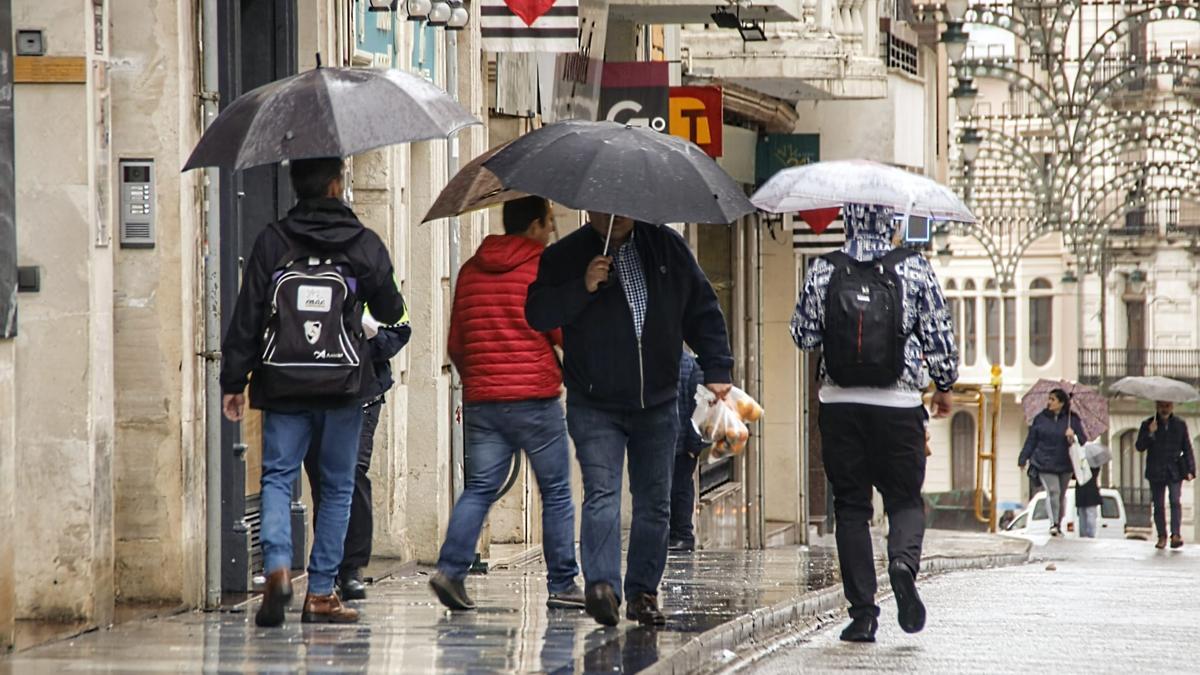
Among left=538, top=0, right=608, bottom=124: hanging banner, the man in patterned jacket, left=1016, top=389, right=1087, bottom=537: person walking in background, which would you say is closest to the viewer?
the man in patterned jacket

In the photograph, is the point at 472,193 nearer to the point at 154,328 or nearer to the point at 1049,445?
the point at 154,328

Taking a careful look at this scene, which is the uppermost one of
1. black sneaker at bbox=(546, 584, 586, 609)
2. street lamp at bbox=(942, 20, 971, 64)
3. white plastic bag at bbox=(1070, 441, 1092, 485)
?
street lamp at bbox=(942, 20, 971, 64)

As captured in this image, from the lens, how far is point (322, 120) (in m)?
9.24

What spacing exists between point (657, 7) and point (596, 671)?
38.5 feet

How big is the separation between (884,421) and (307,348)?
2.62m

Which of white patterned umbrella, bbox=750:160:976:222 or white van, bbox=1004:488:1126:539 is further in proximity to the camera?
white van, bbox=1004:488:1126:539

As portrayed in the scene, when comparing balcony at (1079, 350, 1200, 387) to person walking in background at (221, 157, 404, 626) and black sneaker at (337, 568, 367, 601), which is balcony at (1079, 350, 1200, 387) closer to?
black sneaker at (337, 568, 367, 601)

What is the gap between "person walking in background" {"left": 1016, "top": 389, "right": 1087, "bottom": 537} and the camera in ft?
99.0

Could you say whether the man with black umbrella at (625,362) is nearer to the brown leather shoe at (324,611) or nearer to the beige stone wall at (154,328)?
the brown leather shoe at (324,611)

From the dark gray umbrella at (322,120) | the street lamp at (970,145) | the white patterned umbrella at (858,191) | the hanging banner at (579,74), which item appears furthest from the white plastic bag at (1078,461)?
the dark gray umbrella at (322,120)

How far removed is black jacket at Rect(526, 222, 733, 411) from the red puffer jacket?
358 millimetres

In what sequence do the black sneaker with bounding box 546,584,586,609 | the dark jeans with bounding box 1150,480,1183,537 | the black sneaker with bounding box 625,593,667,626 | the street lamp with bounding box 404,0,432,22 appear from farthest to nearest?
1. the dark jeans with bounding box 1150,480,1183,537
2. the street lamp with bounding box 404,0,432,22
3. the black sneaker with bounding box 546,584,586,609
4. the black sneaker with bounding box 625,593,667,626

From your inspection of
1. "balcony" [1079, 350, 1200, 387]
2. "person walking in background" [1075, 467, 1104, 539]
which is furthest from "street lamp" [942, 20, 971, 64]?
"balcony" [1079, 350, 1200, 387]

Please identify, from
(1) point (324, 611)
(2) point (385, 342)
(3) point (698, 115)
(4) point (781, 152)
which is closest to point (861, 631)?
(1) point (324, 611)
